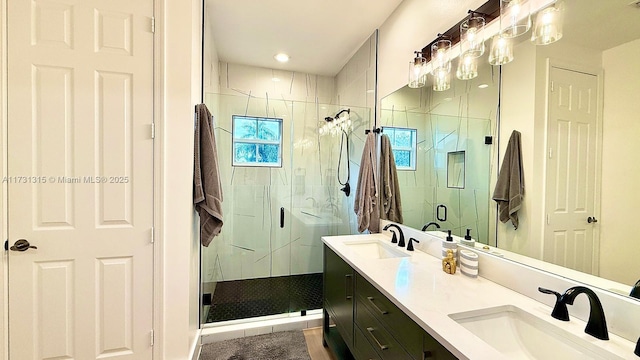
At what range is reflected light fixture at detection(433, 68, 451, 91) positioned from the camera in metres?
1.73

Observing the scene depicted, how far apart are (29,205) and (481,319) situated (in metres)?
2.46

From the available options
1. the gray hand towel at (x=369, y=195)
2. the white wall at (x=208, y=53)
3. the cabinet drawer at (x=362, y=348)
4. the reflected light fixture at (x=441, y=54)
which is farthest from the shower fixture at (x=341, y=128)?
the cabinet drawer at (x=362, y=348)

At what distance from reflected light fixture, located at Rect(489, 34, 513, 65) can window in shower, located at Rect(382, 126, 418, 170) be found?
0.79 meters

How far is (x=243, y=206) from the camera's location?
9.36ft

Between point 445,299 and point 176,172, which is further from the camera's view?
point 176,172

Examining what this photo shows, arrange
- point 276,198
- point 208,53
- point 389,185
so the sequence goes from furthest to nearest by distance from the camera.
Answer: point 276,198, point 208,53, point 389,185

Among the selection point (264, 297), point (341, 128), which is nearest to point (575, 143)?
point (341, 128)

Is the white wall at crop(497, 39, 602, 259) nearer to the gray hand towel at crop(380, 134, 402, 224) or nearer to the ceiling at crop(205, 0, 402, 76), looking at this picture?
the gray hand towel at crop(380, 134, 402, 224)

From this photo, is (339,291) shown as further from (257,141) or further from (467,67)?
(257,141)

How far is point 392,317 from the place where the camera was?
1166 mm

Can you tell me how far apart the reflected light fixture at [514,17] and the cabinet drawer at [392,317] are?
4.64 ft

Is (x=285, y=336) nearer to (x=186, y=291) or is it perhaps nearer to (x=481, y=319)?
(x=186, y=291)

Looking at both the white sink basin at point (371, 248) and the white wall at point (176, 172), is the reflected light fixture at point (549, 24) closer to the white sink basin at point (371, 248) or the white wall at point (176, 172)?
the white sink basin at point (371, 248)

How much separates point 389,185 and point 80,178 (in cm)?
223
